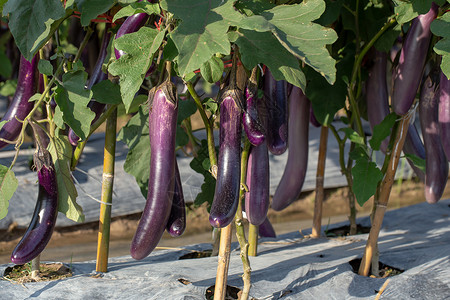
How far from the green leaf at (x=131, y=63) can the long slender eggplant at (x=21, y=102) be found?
0.41m

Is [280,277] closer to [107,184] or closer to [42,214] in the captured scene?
[107,184]

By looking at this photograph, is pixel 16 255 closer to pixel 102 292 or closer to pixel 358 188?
pixel 102 292

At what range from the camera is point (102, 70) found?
1.13 m

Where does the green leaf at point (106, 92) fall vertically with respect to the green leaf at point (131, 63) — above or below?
below

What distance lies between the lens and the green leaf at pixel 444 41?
89 centimetres

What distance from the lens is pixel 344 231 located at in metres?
2.09

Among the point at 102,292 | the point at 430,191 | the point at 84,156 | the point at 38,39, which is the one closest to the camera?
the point at 38,39

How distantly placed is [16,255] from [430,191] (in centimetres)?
90

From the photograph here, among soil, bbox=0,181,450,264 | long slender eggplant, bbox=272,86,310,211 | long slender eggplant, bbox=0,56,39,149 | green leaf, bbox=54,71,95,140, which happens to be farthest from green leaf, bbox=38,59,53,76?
soil, bbox=0,181,450,264

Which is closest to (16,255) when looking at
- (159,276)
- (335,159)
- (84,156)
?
(159,276)

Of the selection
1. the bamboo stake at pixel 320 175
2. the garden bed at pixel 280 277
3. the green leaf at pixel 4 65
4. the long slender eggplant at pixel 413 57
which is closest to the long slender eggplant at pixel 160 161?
the garden bed at pixel 280 277

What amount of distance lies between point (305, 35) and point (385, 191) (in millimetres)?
669

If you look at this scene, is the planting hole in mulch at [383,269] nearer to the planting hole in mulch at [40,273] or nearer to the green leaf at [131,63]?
the planting hole in mulch at [40,273]

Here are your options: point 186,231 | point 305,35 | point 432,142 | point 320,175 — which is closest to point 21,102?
point 305,35
